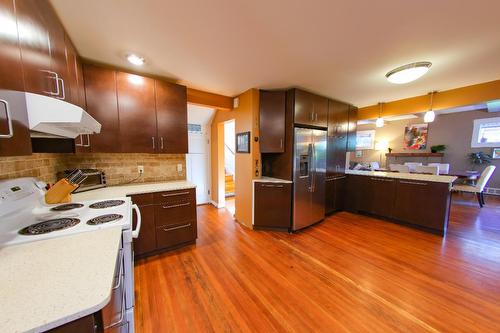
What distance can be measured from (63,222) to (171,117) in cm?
163

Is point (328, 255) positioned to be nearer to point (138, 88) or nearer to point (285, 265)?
point (285, 265)

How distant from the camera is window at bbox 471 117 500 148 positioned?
5070mm

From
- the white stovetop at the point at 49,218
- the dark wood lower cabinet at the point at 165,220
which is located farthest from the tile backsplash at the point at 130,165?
the white stovetop at the point at 49,218

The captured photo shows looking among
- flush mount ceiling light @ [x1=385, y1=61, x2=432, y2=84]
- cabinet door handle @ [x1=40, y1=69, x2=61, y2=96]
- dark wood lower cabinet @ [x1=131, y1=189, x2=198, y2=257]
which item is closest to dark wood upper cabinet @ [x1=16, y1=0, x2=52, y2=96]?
cabinet door handle @ [x1=40, y1=69, x2=61, y2=96]

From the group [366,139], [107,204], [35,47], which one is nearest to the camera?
[35,47]

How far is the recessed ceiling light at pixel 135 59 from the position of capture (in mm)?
1876

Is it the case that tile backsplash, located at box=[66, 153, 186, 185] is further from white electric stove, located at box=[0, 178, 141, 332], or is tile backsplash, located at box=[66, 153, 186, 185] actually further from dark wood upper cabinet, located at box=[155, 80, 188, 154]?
white electric stove, located at box=[0, 178, 141, 332]

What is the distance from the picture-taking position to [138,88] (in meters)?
2.19

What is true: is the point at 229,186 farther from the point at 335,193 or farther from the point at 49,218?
the point at 49,218

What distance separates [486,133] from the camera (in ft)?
17.0

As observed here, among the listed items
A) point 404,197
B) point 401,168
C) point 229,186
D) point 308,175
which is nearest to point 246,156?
point 308,175

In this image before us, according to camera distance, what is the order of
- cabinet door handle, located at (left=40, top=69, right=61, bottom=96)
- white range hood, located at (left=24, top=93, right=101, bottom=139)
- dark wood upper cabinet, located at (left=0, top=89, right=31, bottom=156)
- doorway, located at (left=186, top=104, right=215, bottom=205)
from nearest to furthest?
dark wood upper cabinet, located at (left=0, top=89, right=31, bottom=156) → white range hood, located at (left=24, top=93, right=101, bottom=139) → cabinet door handle, located at (left=40, top=69, right=61, bottom=96) → doorway, located at (left=186, top=104, right=215, bottom=205)

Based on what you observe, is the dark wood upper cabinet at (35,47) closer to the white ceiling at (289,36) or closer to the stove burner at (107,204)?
the white ceiling at (289,36)

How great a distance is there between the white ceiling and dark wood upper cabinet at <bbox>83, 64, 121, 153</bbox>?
174 millimetres
